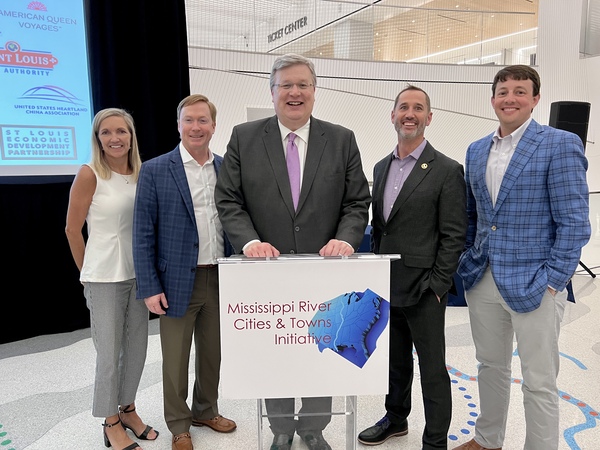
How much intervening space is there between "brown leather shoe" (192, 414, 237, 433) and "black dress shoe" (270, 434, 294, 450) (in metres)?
0.59

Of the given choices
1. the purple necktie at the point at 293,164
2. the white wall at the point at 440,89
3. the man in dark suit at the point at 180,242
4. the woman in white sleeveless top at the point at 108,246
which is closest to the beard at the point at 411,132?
the purple necktie at the point at 293,164

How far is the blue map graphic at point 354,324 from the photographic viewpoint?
1.58m

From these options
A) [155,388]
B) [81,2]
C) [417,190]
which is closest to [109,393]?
[155,388]

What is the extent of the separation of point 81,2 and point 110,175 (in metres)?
2.70

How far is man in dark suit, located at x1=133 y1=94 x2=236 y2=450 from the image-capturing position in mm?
2127

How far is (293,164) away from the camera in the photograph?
190 centimetres

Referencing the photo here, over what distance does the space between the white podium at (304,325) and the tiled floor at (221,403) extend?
12.9 inches

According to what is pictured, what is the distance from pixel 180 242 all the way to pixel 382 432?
4.92 ft

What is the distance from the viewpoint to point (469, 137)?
795 cm

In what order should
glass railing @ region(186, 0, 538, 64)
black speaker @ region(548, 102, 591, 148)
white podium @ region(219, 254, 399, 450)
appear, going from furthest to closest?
glass railing @ region(186, 0, 538, 64) < black speaker @ region(548, 102, 591, 148) < white podium @ region(219, 254, 399, 450)

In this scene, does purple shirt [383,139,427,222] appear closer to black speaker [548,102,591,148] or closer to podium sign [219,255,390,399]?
podium sign [219,255,390,399]

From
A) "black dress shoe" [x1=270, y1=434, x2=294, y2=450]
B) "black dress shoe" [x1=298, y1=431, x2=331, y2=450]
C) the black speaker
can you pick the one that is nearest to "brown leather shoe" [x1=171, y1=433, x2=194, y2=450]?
"black dress shoe" [x1=270, y1=434, x2=294, y2=450]

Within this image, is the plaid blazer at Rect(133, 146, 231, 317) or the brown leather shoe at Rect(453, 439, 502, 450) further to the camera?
the brown leather shoe at Rect(453, 439, 502, 450)

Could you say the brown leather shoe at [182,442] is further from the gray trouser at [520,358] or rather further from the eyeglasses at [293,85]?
the eyeglasses at [293,85]
